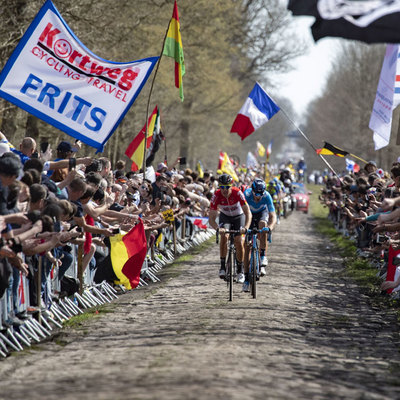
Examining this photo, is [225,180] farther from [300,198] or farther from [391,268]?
[300,198]

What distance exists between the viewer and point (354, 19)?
8.30m

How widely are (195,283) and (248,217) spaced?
2151 mm

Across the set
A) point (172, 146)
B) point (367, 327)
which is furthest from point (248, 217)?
point (172, 146)

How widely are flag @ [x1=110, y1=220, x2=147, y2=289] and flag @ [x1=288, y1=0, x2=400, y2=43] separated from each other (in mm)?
6110

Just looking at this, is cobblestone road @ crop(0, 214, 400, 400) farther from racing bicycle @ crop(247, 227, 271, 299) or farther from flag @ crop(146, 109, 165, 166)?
flag @ crop(146, 109, 165, 166)

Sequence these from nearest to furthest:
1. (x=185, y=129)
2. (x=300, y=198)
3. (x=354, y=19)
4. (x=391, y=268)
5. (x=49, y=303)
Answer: (x=354, y=19) < (x=49, y=303) < (x=391, y=268) < (x=300, y=198) < (x=185, y=129)

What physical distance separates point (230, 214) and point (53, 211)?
209 inches

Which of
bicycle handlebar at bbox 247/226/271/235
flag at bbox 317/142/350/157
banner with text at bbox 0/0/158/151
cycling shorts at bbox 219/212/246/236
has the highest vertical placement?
banner with text at bbox 0/0/158/151

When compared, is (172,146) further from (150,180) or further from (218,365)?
(218,365)

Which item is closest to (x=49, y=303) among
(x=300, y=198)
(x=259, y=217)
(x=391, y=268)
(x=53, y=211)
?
(x=53, y=211)

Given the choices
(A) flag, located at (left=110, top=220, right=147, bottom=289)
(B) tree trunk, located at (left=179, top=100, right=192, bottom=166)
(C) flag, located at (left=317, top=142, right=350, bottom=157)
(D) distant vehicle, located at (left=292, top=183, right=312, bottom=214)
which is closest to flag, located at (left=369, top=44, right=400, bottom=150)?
(C) flag, located at (left=317, top=142, right=350, bottom=157)

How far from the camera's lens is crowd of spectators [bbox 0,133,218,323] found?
873 centimetres

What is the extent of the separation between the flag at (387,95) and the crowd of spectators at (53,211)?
477cm

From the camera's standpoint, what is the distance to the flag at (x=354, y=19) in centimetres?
824
